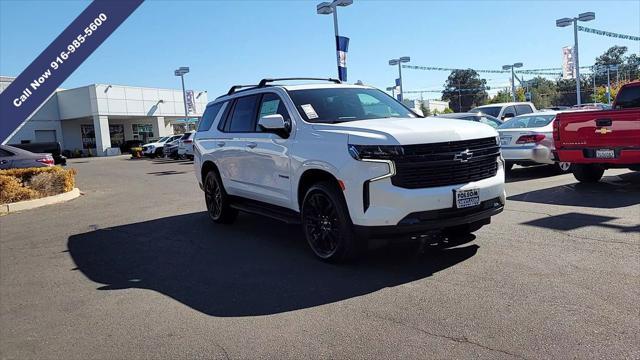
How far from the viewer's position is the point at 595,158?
9.11 m

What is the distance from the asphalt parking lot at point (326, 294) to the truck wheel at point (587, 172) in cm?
257

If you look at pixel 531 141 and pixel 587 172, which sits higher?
pixel 531 141

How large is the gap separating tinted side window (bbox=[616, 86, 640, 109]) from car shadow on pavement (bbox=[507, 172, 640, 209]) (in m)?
1.53

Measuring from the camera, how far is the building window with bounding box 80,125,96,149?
5322cm

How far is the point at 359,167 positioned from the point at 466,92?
124 meters

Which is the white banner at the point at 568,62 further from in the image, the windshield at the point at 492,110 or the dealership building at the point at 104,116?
the dealership building at the point at 104,116

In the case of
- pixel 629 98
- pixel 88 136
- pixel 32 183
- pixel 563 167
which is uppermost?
pixel 88 136

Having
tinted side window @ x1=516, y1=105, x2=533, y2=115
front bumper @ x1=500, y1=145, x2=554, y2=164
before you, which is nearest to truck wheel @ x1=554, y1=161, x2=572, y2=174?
front bumper @ x1=500, y1=145, x2=554, y2=164

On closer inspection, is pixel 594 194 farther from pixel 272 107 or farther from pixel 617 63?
pixel 617 63

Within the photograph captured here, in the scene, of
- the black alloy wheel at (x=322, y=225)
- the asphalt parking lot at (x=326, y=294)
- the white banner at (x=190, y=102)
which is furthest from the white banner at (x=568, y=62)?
the black alloy wheel at (x=322, y=225)

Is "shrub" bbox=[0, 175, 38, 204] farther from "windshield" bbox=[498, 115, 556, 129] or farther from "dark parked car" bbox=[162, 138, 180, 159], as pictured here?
"dark parked car" bbox=[162, 138, 180, 159]

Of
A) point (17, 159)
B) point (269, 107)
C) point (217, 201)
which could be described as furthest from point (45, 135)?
point (269, 107)

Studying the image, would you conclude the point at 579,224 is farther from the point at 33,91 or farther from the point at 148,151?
the point at 148,151

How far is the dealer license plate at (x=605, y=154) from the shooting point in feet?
28.8
